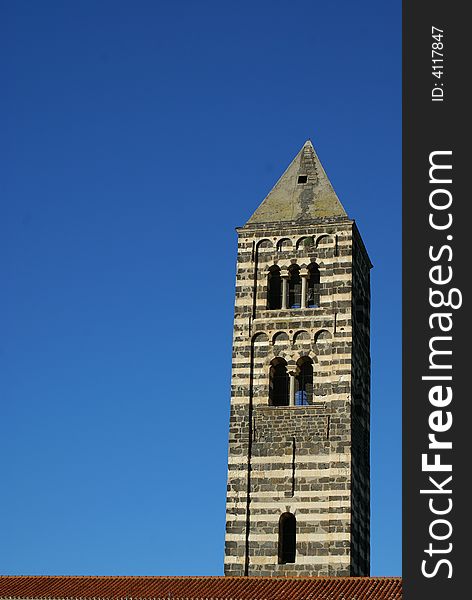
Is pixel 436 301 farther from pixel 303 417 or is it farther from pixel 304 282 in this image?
pixel 304 282

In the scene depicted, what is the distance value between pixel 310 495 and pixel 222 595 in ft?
17.1

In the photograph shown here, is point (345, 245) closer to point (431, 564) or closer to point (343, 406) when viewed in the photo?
point (343, 406)

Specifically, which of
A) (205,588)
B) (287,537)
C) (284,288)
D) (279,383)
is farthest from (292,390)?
(205,588)

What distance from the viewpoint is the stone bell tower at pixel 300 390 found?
3497cm

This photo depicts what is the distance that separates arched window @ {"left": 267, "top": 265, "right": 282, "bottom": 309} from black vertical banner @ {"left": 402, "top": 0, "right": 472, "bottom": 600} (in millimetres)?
18813

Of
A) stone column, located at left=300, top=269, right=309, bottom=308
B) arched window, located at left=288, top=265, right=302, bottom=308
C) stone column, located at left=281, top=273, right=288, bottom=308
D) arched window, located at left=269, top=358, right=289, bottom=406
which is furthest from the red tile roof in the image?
arched window, located at left=288, top=265, right=302, bottom=308

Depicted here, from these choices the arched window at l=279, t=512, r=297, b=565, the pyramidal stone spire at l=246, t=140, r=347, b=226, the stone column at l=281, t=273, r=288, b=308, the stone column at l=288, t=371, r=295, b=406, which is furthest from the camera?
the pyramidal stone spire at l=246, t=140, r=347, b=226

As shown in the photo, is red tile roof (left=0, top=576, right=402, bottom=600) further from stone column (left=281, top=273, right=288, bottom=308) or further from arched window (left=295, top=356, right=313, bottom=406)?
stone column (left=281, top=273, right=288, bottom=308)

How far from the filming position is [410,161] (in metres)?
19.7

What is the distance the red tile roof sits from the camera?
99.8ft

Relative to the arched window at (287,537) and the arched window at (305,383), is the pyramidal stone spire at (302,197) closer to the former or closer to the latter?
the arched window at (305,383)

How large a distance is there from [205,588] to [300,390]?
320 inches

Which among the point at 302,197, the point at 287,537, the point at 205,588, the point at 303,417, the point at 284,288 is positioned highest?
the point at 302,197

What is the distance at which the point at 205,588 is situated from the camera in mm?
31750
